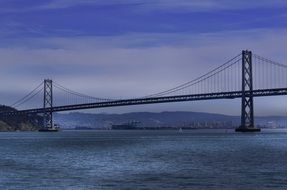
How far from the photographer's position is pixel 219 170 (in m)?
35.5

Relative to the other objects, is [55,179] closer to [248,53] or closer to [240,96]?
[240,96]

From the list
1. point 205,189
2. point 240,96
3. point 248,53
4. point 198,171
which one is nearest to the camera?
point 205,189

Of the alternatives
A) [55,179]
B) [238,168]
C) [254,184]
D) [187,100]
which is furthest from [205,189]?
[187,100]

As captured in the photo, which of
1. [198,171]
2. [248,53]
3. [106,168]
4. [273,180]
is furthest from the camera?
[248,53]

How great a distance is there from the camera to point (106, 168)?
123 feet

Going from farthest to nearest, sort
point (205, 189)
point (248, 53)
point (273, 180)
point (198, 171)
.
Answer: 1. point (248, 53)
2. point (198, 171)
3. point (273, 180)
4. point (205, 189)

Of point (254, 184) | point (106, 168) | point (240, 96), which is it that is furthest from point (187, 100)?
point (254, 184)

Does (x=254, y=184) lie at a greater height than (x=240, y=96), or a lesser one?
lesser

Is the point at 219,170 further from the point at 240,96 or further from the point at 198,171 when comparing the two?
the point at 240,96

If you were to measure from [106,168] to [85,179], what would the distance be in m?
6.08

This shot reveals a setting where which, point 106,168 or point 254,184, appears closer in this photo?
point 254,184

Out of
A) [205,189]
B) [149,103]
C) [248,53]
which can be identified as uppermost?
[248,53]

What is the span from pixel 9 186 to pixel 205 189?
756 centimetres

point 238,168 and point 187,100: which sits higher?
point 187,100
